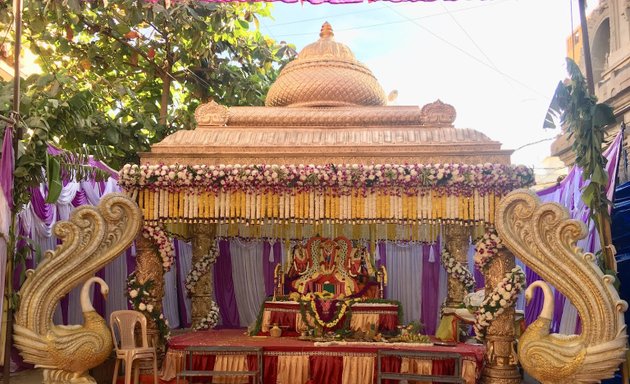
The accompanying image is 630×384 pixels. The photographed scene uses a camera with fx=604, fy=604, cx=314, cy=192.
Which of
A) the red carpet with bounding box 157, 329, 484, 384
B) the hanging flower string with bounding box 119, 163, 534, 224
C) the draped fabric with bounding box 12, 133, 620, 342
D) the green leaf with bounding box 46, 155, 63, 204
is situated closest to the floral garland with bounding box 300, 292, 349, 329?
the red carpet with bounding box 157, 329, 484, 384

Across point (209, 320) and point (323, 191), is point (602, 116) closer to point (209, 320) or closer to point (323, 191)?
point (323, 191)

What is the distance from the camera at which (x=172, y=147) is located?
651 centimetres

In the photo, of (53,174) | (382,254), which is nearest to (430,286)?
(382,254)

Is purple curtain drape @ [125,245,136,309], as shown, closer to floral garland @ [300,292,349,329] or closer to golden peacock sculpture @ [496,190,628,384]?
floral garland @ [300,292,349,329]

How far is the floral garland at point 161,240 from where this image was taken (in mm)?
6449

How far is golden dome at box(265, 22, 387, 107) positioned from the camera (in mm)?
7621

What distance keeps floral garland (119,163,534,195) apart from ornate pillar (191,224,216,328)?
2464 mm

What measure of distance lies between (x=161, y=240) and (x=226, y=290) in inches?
156

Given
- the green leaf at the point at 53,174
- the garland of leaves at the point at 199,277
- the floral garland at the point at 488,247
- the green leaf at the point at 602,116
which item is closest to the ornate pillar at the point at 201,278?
the garland of leaves at the point at 199,277

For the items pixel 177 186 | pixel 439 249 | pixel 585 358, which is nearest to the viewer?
pixel 585 358

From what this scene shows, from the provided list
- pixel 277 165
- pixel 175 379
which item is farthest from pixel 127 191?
pixel 175 379

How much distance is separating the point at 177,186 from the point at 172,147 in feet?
1.52

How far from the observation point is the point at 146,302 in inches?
254

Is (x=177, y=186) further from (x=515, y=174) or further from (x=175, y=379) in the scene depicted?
(x=515, y=174)
